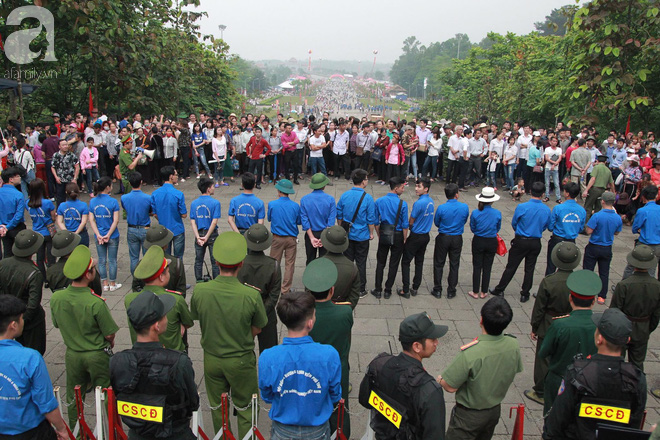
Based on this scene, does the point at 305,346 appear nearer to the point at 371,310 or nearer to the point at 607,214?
the point at 371,310

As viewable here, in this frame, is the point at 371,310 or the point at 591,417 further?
the point at 371,310

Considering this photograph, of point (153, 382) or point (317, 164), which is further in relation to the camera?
point (317, 164)

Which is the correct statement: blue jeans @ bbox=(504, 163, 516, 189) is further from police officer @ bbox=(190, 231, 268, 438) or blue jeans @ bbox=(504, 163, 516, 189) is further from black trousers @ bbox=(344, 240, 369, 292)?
police officer @ bbox=(190, 231, 268, 438)

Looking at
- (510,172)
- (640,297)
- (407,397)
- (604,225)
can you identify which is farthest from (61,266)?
(510,172)

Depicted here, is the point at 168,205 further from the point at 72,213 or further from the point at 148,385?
the point at 148,385

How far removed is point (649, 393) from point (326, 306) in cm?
369

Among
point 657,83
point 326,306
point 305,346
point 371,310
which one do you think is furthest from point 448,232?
point 657,83

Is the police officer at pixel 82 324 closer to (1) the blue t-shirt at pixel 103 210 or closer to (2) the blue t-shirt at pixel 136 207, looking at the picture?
(2) the blue t-shirt at pixel 136 207

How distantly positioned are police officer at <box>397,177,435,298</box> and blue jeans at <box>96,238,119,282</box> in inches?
162

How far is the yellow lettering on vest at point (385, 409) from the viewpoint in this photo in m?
3.10

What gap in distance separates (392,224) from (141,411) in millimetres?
4559

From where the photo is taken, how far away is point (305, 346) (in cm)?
325

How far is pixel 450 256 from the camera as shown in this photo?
24.3 ft

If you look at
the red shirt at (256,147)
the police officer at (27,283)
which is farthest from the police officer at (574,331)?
the red shirt at (256,147)
